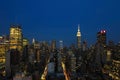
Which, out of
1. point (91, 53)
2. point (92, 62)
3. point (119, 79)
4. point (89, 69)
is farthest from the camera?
point (91, 53)

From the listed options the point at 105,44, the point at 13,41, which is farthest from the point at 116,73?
the point at 13,41

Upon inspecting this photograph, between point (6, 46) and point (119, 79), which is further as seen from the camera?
point (6, 46)

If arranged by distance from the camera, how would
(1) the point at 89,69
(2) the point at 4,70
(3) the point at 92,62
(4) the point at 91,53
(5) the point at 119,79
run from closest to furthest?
1. (5) the point at 119,79
2. (2) the point at 4,70
3. (1) the point at 89,69
4. (3) the point at 92,62
5. (4) the point at 91,53

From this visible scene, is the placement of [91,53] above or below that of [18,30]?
below

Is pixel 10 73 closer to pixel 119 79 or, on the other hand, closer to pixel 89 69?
pixel 119 79

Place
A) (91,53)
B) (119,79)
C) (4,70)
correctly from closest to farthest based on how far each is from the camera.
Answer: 1. (119,79)
2. (4,70)
3. (91,53)

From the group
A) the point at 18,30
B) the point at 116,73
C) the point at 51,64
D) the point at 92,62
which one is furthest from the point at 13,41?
the point at 116,73

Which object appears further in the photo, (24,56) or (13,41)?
(13,41)

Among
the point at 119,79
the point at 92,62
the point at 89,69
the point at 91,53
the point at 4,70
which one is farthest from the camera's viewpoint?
the point at 91,53

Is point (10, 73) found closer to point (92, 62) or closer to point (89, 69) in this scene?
point (89, 69)
